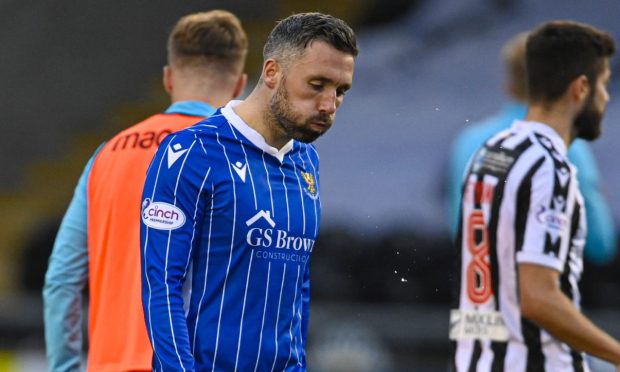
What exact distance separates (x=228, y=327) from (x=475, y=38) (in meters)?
8.37

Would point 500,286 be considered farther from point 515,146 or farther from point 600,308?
point 600,308

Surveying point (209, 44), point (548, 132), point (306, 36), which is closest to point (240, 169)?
point (306, 36)

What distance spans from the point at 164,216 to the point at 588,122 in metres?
1.75

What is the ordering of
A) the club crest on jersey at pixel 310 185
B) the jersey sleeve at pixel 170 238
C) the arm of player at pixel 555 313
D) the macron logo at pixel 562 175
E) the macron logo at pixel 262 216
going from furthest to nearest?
the macron logo at pixel 562 175 → the arm of player at pixel 555 313 → the club crest on jersey at pixel 310 185 → the macron logo at pixel 262 216 → the jersey sleeve at pixel 170 238

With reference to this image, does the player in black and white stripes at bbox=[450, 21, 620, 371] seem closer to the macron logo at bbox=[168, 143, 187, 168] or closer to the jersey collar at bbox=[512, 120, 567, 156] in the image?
the jersey collar at bbox=[512, 120, 567, 156]

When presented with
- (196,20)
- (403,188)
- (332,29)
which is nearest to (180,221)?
(332,29)

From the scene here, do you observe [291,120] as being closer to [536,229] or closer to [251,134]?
[251,134]

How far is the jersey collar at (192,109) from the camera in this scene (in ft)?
12.4

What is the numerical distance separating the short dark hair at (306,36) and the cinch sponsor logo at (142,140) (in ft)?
2.57

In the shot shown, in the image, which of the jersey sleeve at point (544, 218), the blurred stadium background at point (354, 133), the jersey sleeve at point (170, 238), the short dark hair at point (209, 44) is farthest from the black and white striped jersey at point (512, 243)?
the blurred stadium background at point (354, 133)

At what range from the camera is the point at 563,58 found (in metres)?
4.06

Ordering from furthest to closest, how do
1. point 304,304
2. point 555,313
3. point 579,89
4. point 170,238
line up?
point 579,89, point 555,313, point 304,304, point 170,238

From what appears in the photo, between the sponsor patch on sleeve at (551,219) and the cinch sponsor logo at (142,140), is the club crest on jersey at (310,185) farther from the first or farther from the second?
the sponsor patch on sleeve at (551,219)

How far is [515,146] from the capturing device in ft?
12.8
